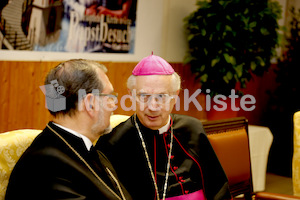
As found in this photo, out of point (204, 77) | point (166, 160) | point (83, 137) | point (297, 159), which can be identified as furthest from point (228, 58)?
point (83, 137)

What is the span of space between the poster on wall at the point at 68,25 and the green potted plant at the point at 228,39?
0.95m

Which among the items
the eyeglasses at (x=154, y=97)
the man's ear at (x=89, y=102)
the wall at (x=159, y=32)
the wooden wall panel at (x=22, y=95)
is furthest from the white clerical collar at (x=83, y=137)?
the wall at (x=159, y=32)

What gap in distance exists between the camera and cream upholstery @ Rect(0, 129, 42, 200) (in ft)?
6.29

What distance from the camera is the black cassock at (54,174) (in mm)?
1769

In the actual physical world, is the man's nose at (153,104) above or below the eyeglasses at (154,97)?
below

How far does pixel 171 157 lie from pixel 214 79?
2.59 metres

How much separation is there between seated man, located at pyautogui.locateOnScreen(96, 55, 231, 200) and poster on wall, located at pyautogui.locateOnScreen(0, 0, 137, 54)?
1.21 m

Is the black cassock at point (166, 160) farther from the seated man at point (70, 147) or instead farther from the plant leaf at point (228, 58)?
the plant leaf at point (228, 58)

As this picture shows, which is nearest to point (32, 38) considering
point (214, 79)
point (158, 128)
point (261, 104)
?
point (158, 128)

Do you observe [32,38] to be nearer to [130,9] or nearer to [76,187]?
[130,9]

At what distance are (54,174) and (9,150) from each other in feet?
1.01

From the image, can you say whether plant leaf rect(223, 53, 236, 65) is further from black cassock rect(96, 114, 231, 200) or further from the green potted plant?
black cassock rect(96, 114, 231, 200)

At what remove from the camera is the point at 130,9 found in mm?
4488

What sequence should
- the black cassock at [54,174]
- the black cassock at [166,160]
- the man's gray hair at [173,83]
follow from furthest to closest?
the man's gray hair at [173,83]
the black cassock at [166,160]
the black cassock at [54,174]
